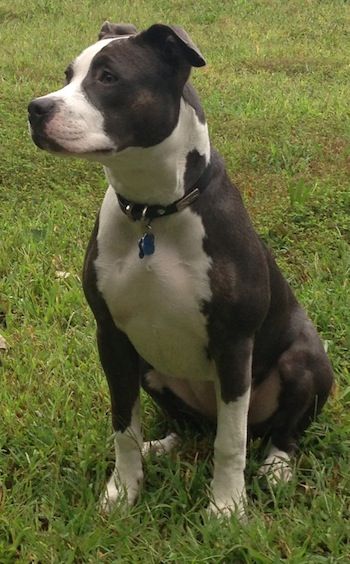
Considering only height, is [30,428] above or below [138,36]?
below

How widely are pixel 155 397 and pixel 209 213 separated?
0.77 metres

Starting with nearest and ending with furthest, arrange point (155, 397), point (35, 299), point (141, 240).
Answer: point (141, 240) → point (155, 397) → point (35, 299)

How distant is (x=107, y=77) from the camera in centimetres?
208

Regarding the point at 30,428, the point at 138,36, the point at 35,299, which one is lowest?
the point at 35,299

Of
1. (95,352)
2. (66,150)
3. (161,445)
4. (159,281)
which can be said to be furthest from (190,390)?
(66,150)

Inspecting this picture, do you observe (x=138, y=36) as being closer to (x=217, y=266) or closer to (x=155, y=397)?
(x=217, y=266)

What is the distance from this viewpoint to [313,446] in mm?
2748

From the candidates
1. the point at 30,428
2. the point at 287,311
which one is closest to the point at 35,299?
the point at 30,428

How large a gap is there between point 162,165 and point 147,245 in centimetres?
23

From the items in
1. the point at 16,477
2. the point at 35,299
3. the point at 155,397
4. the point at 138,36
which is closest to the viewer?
the point at 138,36

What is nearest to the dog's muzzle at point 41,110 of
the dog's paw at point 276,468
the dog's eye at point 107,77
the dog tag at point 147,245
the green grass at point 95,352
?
the dog's eye at point 107,77

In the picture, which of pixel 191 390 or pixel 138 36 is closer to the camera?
pixel 138 36

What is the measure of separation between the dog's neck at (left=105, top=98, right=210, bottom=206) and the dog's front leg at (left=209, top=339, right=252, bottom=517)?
0.47 metres

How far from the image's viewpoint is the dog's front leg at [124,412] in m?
2.51
